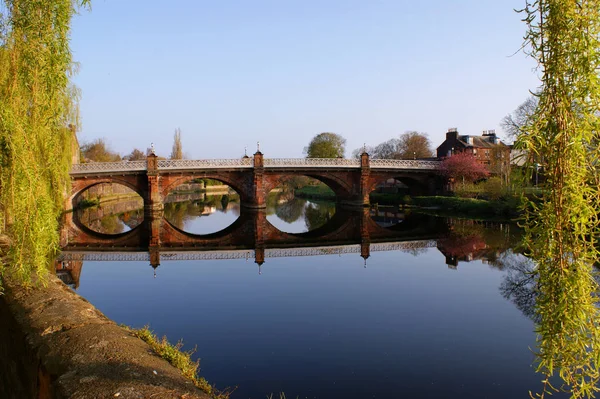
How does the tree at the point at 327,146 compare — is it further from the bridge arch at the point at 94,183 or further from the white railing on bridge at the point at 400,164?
the bridge arch at the point at 94,183

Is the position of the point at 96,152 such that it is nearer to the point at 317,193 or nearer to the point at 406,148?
the point at 317,193

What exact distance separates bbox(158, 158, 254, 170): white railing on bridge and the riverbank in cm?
3191

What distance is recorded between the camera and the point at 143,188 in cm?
3834

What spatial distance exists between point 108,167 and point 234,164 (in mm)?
10881

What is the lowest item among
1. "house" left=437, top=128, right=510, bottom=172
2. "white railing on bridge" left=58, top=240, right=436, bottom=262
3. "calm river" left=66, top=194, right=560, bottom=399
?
"calm river" left=66, top=194, right=560, bottom=399

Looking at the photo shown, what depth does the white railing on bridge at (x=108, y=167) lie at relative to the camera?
36531 millimetres

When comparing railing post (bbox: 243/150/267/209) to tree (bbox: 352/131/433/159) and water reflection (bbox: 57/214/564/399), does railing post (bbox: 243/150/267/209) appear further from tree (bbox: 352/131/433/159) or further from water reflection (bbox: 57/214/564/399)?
tree (bbox: 352/131/433/159)

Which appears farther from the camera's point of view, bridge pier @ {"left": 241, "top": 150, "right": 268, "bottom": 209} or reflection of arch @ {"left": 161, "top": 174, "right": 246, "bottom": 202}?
A: bridge pier @ {"left": 241, "top": 150, "right": 268, "bottom": 209}

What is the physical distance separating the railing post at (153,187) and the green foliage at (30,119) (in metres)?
30.6

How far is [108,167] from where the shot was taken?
37.4 metres

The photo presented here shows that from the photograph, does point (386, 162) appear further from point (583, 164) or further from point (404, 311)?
point (583, 164)

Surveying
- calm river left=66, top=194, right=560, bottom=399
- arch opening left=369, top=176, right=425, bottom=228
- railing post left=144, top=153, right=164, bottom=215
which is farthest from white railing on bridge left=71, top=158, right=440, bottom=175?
calm river left=66, top=194, right=560, bottom=399

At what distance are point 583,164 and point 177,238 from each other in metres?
25.7

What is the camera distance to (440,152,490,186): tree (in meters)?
41.6
